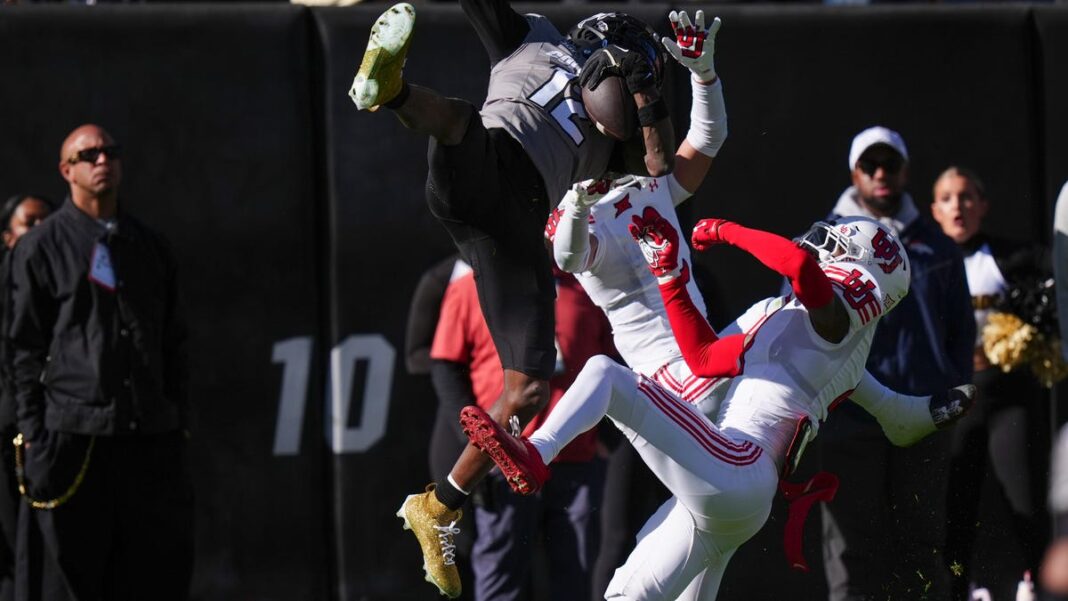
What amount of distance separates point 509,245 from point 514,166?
0.77 feet

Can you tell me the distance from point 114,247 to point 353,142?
3.95ft

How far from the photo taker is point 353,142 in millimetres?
7660

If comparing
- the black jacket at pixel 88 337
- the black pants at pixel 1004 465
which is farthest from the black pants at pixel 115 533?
the black pants at pixel 1004 465

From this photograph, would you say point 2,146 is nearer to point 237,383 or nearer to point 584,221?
point 237,383

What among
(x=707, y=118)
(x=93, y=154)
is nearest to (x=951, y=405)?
(x=707, y=118)

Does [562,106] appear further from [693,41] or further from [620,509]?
[620,509]

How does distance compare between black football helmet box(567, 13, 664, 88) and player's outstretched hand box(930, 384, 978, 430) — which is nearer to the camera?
black football helmet box(567, 13, 664, 88)

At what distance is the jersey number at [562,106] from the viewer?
555 cm

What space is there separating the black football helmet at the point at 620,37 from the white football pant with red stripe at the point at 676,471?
3.22 feet

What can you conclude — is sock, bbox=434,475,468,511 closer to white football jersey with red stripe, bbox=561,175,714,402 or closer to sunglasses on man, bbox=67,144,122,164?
white football jersey with red stripe, bbox=561,175,714,402

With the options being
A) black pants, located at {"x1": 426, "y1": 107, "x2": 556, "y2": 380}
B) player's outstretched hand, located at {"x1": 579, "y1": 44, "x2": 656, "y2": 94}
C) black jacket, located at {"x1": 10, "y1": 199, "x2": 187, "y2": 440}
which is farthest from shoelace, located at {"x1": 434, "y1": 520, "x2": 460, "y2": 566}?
black jacket, located at {"x1": 10, "y1": 199, "x2": 187, "y2": 440}

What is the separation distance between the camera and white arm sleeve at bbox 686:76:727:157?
6191mm

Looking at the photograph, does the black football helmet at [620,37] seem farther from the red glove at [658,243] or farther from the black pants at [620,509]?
the black pants at [620,509]

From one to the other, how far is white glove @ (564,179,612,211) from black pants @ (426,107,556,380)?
23cm
